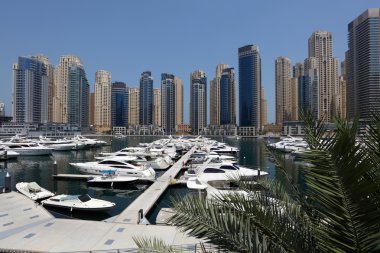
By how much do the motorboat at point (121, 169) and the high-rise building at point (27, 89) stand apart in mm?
157636

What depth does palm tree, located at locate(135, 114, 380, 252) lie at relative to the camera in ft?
8.23

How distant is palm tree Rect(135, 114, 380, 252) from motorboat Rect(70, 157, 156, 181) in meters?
30.1

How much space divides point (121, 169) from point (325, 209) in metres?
33.3

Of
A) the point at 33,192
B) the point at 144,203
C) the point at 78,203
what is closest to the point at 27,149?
the point at 33,192

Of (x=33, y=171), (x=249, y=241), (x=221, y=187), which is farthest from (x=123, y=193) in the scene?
(x=249, y=241)

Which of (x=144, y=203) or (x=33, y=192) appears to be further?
(x=33, y=192)

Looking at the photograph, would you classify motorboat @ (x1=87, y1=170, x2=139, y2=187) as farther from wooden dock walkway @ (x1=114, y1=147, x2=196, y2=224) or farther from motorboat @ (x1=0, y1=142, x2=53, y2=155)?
motorboat @ (x1=0, y1=142, x2=53, y2=155)

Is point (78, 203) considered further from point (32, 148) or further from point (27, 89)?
point (27, 89)

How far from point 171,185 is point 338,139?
2936 centimetres

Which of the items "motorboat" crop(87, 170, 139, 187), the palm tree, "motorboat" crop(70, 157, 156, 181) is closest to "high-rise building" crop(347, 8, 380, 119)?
"motorboat" crop(70, 157, 156, 181)

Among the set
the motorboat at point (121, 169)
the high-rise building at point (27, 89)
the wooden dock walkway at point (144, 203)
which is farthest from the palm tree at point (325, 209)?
the high-rise building at point (27, 89)

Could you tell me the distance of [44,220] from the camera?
1591 centimetres

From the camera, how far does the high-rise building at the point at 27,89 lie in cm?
17098

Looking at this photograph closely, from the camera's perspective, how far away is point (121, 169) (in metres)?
34.6
